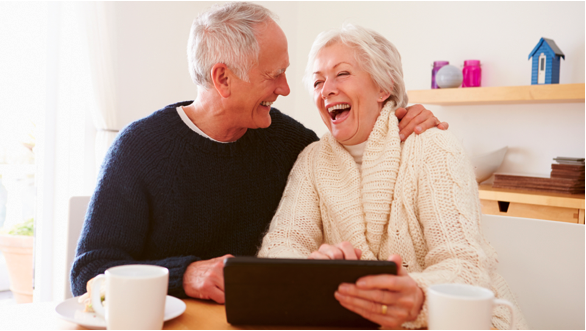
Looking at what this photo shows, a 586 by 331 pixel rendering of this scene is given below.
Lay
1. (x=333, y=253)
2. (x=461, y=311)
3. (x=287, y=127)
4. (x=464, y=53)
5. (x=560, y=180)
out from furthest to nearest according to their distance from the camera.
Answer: (x=464, y=53) → (x=560, y=180) → (x=287, y=127) → (x=333, y=253) → (x=461, y=311)

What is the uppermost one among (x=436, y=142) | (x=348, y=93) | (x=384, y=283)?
(x=348, y=93)

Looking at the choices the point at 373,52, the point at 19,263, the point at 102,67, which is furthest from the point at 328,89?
the point at 19,263

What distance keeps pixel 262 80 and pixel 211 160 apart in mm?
275

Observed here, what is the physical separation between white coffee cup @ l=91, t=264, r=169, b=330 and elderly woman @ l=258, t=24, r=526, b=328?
0.29 m

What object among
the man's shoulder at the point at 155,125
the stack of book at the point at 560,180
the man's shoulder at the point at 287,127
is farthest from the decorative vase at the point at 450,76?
the man's shoulder at the point at 155,125

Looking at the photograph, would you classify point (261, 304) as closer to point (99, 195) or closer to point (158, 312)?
point (158, 312)

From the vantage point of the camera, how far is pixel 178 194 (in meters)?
1.38

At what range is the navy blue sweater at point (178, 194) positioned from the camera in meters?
1.27

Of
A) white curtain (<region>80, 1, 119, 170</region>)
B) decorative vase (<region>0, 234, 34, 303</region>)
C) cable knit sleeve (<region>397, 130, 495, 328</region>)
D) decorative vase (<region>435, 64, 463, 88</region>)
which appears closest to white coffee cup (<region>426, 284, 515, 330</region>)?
cable knit sleeve (<region>397, 130, 495, 328</region>)

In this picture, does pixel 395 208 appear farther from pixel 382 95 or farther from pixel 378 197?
pixel 382 95

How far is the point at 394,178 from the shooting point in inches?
49.9

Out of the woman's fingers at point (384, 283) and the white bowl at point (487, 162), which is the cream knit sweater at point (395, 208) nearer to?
the woman's fingers at point (384, 283)

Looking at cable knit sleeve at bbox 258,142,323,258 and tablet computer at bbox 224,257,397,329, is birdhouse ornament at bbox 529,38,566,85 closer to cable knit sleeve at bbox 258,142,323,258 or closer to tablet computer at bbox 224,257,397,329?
cable knit sleeve at bbox 258,142,323,258

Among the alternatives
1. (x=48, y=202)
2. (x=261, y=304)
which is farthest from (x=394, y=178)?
(x=48, y=202)
